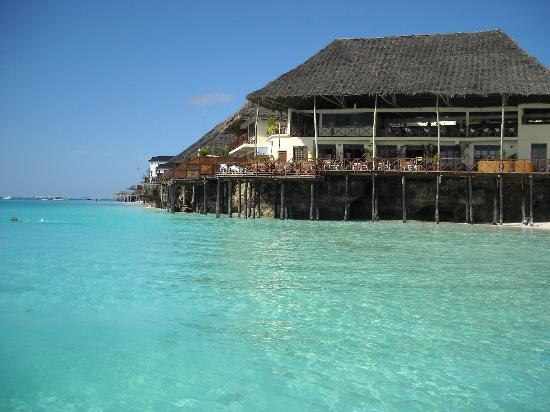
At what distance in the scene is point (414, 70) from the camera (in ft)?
110

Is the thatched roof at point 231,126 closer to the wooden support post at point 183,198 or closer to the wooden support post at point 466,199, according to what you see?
the wooden support post at point 183,198

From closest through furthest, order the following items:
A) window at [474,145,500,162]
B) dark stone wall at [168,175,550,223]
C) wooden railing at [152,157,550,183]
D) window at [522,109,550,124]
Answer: wooden railing at [152,157,550,183] < dark stone wall at [168,175,550,223] < window at [522,109,550,124] < window at [474,145,500,162]

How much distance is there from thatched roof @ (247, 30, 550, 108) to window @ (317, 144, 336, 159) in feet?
9.45

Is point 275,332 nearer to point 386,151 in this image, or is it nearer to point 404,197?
point 404,197

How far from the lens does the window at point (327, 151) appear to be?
35469mm

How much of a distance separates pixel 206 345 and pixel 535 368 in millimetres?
4396

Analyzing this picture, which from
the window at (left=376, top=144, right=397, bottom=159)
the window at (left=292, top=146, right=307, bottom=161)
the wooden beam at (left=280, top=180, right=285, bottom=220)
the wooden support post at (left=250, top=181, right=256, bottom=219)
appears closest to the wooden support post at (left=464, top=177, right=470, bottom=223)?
the window at (left=376, top=144, right=397, bottom=159)

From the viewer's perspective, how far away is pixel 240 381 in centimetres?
682

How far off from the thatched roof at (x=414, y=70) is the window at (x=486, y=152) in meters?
4.02

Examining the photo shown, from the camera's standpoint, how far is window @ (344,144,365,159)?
3503cm

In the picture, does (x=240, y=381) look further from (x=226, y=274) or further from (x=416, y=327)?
(x=226, y=274)

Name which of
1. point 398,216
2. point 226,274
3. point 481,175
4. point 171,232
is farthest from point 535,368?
point 398,216

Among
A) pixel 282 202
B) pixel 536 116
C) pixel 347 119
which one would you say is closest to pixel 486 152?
pixel 536 116

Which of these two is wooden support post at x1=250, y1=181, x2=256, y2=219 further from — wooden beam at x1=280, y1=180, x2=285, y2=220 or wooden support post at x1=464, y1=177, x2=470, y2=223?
wooden support post at x1=464, y1=177, x2=470, y2=223
